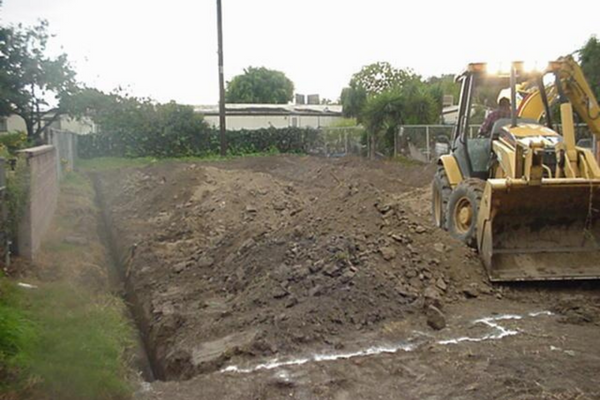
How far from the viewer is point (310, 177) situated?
21297mm

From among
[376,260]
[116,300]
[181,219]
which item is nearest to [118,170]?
[181,219]

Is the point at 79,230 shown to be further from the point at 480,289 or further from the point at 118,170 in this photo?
the point at 118,170

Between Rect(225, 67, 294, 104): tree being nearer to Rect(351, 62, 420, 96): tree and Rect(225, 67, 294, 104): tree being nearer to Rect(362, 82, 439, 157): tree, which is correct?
Rect(351, 62, 420, 96): tree

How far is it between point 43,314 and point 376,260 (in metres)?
3.85

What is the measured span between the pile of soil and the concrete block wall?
1.63 m

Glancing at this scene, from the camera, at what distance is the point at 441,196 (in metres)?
10.1

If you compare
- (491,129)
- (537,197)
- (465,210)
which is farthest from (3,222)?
(491,129)

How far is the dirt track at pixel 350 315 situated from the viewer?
17.2 feet

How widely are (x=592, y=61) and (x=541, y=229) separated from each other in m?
15.6

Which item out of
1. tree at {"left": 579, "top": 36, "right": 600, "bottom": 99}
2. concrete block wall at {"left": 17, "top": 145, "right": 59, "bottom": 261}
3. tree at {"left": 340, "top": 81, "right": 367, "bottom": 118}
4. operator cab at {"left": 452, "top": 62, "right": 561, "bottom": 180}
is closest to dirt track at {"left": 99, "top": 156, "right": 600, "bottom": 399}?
operator cab at {"left": 452, "top": 62, "right": 561, "bottom": 180}

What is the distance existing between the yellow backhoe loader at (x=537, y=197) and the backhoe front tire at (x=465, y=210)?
0.01m

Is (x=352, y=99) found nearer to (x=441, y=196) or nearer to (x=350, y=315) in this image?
(x=441, y=196)

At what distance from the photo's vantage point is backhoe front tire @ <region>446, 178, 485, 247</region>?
839cm

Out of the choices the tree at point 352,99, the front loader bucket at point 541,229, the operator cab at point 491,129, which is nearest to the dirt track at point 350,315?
the front loader bucket at point 541,229
